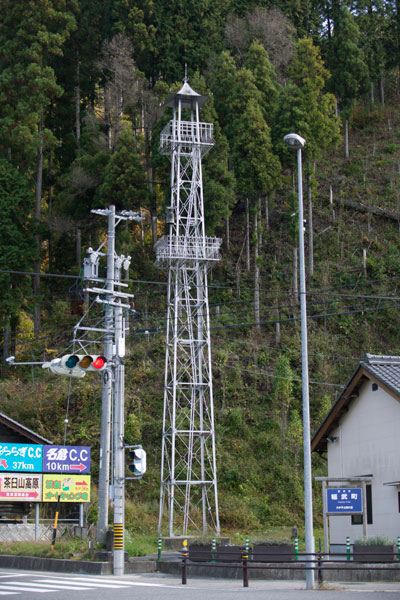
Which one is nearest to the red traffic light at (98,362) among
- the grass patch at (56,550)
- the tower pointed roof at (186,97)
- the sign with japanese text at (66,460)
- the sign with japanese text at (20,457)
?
the grass patch at (56,550)

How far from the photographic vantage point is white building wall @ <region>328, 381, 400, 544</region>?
71.9ft

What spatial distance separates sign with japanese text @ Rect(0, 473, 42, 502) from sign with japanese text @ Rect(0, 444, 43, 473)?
255mm

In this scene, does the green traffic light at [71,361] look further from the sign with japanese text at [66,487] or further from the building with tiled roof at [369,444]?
the sign with japanese text at [66,487]

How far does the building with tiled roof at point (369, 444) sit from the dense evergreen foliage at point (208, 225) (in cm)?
921

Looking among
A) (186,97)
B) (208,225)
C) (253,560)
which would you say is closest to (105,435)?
(253,560)

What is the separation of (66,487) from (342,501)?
10.7 metres

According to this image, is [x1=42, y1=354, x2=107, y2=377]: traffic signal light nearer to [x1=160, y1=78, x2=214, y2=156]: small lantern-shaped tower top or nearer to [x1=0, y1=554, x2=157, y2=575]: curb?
[x1=0, y1=554, x2=157, y2=575]: curb

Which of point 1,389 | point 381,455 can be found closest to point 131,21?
point 1,389

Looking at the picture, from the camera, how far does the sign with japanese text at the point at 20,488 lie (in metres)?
26.2

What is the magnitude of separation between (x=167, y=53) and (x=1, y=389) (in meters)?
22.2

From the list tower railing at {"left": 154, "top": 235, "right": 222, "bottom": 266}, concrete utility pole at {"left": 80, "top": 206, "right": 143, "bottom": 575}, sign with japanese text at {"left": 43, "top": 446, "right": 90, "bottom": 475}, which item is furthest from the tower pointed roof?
sign with japanese text at {"left": 43, "top": 446, "right": 90, "bottom": 475}

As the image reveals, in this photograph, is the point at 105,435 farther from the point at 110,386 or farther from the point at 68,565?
the point at 68,565

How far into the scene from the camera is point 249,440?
36.7 metres

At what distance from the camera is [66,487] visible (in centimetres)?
2739
